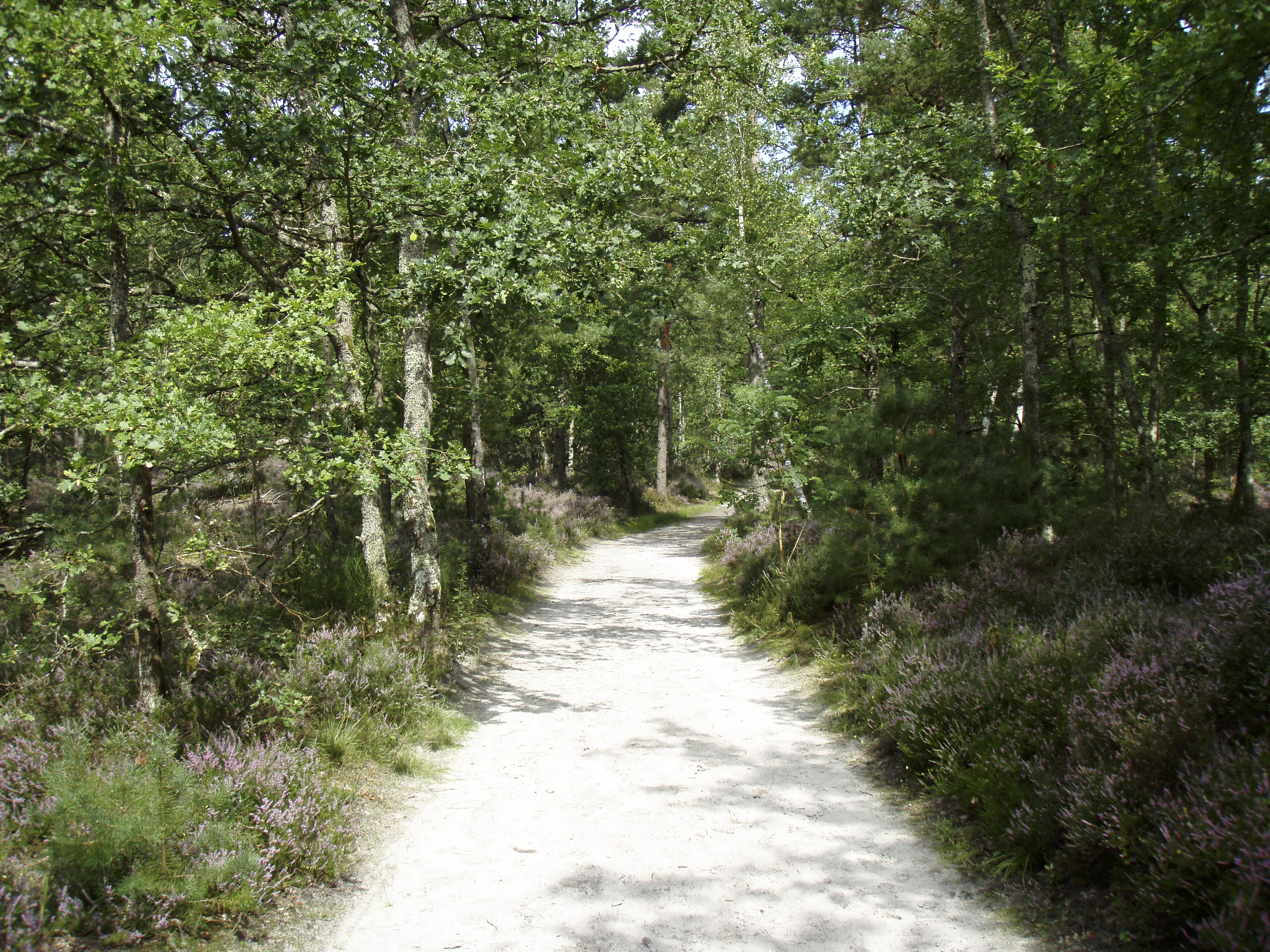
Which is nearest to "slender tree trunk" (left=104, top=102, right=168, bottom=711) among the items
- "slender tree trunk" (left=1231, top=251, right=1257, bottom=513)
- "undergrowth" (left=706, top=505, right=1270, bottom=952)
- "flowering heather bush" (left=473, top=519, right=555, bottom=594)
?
"undergrowth" (left=706, top=505, right=1270, bottom=952)

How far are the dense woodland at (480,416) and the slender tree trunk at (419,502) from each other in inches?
2.2

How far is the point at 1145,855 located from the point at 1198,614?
6.19 ft

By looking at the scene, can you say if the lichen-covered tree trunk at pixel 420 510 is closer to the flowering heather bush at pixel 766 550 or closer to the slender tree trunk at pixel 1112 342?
the flowering heather bush at pixel 766 550

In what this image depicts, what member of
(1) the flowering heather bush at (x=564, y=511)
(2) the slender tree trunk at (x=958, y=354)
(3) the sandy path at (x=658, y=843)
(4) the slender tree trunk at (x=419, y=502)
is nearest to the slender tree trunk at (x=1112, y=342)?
(2) the slender tree trunk at (x=958, y=354)

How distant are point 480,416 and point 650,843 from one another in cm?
1042

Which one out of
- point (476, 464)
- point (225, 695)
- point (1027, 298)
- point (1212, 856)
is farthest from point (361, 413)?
point (1027, 298)

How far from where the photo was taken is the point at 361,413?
699cm

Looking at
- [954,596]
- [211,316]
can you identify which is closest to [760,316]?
[954,596]

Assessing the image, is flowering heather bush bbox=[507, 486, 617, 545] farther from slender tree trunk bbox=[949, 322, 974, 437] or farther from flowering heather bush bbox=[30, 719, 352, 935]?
flowering heather bush bbox=[30, 719, 352, 935]

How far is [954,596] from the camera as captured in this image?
22.6 feet

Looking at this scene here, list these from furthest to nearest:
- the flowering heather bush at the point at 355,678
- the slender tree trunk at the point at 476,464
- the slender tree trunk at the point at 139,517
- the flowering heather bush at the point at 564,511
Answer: the flowering heather bush at the point at 564,511 < the slender tree trunk at the point at 476,464 < the flowering heather bush at the point at 355,678 < the slender tree trunk at the point at 139,517

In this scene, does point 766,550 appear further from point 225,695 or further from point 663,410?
point 663,410

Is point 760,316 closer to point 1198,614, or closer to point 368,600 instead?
point 368,600

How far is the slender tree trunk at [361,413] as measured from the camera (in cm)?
750
